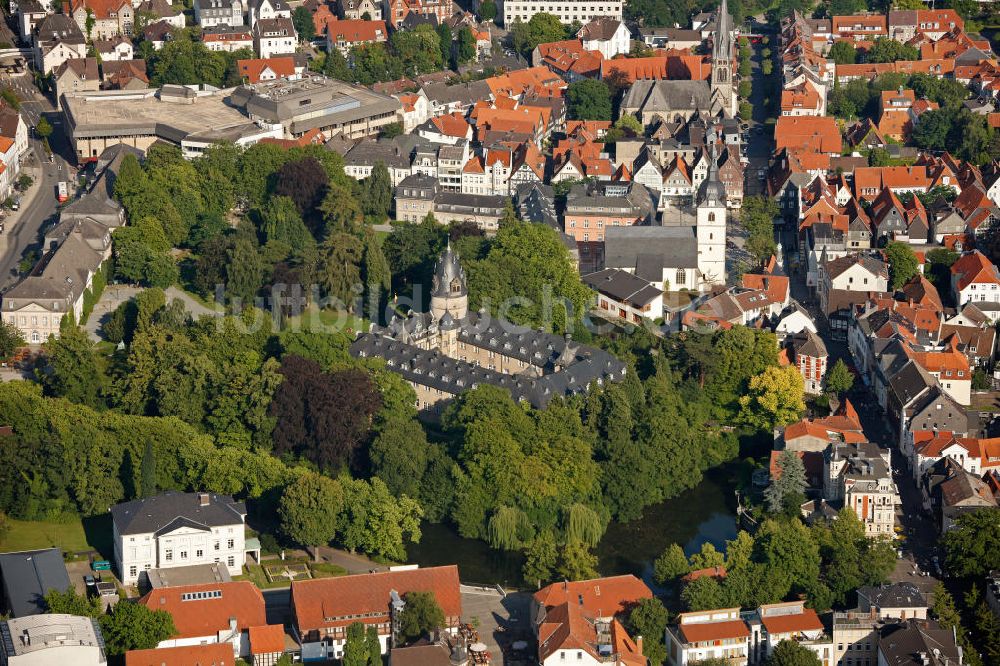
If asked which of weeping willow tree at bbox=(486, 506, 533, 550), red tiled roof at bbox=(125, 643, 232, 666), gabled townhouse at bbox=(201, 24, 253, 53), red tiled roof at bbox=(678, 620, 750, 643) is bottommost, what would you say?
weeping willow tree at bbox=(486, 506, 533, 550)

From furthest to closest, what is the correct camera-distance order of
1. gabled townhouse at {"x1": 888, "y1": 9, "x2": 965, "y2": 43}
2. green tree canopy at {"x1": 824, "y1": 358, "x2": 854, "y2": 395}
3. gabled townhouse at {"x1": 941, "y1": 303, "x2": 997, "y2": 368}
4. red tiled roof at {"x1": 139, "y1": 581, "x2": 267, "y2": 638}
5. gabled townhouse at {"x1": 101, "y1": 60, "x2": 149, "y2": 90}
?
gabled townhouse at {"x1": 888, "y1": 9, "x2": 965, "y2": 43}
gabled townhouse at {"x1": 101, "y1": 60, "x2": 149, "y2": 90}
gabled townhouse at {"x1": 941, "y1": 303, "x2": 997, "y2": 368}
green tree canopy at {"x1": 824, "y1": 358, "x2": 854, "y2": 395}
red tiled roof at {"x1": 139, "y1": 581, "x2": 267, "y2": 638}

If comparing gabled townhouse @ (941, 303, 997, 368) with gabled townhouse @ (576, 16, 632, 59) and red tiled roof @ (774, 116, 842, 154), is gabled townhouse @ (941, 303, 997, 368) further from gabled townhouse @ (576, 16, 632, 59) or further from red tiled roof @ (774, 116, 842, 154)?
gabled townhouse @ (576, 16, 632, 59)

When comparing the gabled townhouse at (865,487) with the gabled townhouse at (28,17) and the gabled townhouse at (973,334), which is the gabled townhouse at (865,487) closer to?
the gabled townhouse at (973,334)

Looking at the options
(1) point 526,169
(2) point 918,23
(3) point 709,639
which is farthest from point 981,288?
(2) point 918,23

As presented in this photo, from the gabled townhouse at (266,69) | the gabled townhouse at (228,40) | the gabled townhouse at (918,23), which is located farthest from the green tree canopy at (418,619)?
the gabled townhouse at (918,23)

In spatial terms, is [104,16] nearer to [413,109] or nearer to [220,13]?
[220,13]

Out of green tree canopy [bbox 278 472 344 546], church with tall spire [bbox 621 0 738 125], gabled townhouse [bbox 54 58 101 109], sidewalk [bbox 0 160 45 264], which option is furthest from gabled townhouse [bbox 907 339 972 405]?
gabled townhouse [bbox 54 58 101 109]
